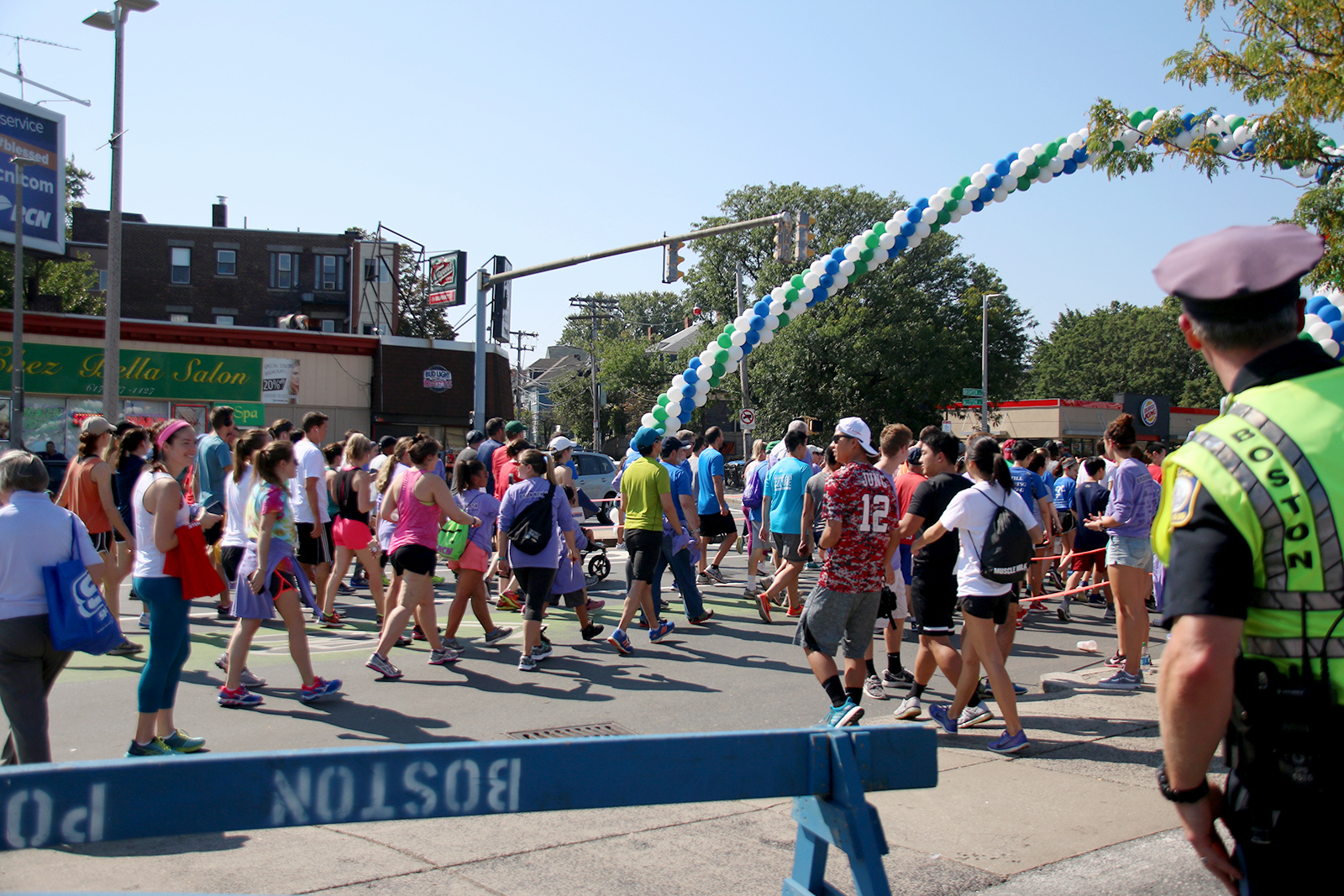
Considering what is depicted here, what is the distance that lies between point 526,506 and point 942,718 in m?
3.64

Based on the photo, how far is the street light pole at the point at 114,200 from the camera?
17594mm

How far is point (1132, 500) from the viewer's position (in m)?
7.83

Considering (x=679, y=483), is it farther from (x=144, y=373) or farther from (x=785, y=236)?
(x=144, y=373)

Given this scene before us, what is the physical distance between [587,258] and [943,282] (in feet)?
112

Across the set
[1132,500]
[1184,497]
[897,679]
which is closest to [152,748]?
[897,679]

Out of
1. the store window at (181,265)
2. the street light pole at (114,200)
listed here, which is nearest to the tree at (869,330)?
the store window at (181,265)

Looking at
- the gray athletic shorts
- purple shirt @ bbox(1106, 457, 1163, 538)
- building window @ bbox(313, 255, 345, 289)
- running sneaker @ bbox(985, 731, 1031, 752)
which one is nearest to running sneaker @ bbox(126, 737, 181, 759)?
the gray athletic shorts

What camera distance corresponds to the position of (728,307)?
51.4 m

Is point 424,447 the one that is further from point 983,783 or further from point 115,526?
point 983,783

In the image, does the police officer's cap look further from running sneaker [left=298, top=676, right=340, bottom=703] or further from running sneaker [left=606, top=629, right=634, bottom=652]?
running sneaker [left=606, top=629, right=634, bottom=652]

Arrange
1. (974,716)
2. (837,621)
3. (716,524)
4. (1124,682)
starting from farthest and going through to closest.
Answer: (716,524)
(1124,682)
(974,716)
(837,621)

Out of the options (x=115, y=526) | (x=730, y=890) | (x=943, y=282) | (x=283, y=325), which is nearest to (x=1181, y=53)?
(x=730, y=890)

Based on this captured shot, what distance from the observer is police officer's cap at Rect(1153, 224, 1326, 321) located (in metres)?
1.83

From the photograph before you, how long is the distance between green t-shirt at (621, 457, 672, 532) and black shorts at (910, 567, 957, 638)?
3058 millimetres
